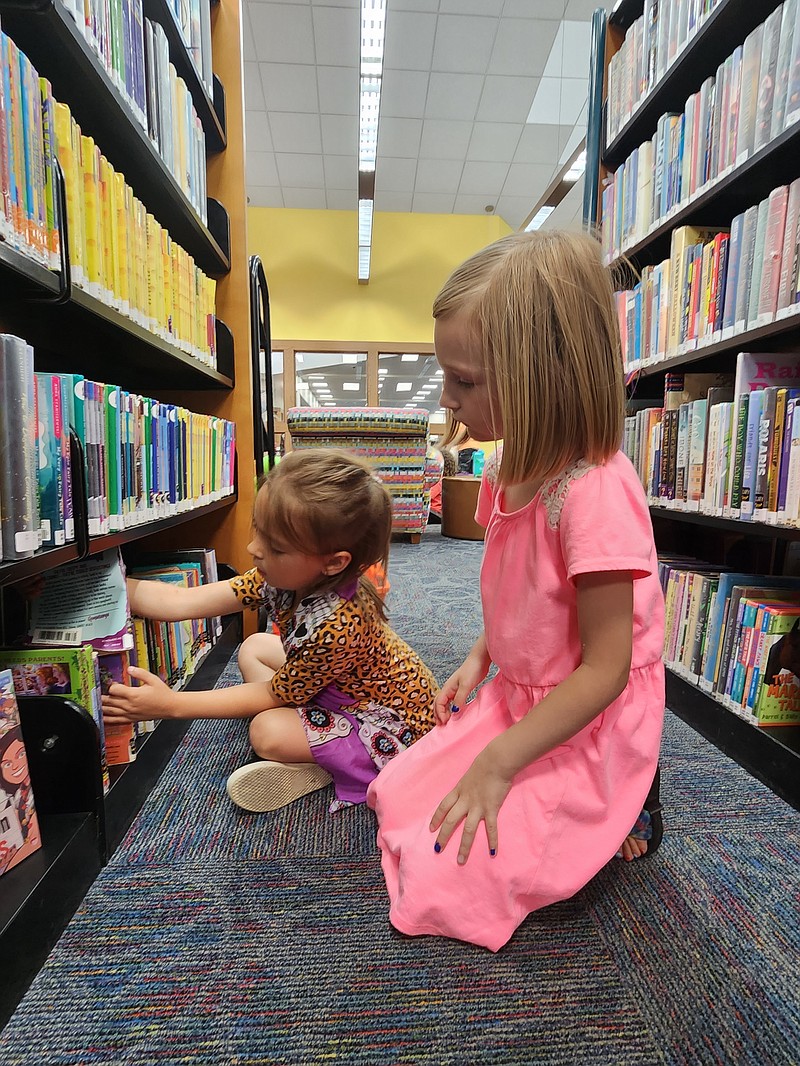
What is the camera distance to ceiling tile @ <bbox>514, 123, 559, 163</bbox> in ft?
15.1

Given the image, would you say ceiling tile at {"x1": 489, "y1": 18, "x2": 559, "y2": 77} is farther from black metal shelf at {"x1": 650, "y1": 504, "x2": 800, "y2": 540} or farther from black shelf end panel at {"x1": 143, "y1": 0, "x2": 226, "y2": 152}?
black metal shelf at {"x1": 650, "y1": 504, "x2": 800, "y2": 540}

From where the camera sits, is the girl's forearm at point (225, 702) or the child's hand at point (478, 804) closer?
the child's hand at point (478, 804)

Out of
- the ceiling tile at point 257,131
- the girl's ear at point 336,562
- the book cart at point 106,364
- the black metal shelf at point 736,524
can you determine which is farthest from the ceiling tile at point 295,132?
the girl's ear at point 336,562

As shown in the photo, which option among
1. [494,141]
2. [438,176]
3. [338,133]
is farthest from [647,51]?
[438,176]

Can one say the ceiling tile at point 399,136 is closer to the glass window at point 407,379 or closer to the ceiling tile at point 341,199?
the ceiling tile at point 341,199

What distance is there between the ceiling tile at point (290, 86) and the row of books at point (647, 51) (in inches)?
121

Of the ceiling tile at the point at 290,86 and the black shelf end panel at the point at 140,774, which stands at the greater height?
the ceiling tile at the point at 290,86

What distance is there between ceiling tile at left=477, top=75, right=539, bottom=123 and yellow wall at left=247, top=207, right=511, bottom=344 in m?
1.66

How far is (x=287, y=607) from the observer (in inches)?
42.0

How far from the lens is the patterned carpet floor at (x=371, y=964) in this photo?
0.57 m

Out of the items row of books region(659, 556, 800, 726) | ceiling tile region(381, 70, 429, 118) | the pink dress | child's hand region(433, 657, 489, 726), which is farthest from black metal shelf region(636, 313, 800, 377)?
ceiling tile region(381, 70, 429, 118)

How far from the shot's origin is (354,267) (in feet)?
20.7

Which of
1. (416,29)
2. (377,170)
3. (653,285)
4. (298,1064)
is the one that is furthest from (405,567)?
(377,170)

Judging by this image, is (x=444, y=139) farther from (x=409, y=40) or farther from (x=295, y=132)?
(x=295, y=132)
